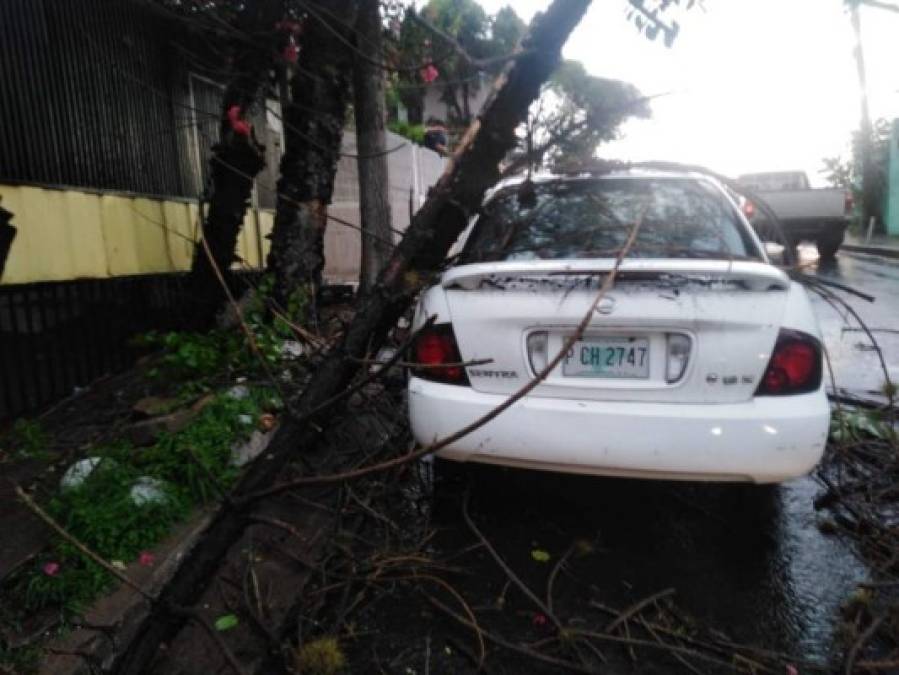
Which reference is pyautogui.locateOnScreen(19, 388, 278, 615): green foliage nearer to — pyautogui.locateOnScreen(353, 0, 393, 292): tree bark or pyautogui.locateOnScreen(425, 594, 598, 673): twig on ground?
pyautogui.locateOnScreen(425, 594, 598, 673): twig on ground

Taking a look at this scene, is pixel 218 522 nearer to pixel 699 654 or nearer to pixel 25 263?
pixel 699 654

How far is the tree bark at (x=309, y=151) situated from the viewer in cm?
445

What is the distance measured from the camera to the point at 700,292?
7.85 ft

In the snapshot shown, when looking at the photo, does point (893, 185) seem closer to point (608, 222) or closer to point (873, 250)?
point (873, 250)

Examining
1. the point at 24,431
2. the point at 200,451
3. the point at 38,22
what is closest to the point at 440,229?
the point at 200,451

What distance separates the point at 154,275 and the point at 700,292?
14.4ft

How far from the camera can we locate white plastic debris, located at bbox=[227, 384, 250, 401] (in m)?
3.63

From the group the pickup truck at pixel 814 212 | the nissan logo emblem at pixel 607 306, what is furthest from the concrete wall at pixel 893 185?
the nissan logo emblem at pixel 607 306

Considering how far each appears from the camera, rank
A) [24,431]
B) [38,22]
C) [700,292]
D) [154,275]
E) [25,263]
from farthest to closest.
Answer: [154,275] < [38,22] < [25,263] < [24,431] < [700,292]

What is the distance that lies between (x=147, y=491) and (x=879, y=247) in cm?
1918

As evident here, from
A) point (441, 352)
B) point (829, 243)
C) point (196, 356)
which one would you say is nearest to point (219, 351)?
point (196, 356)

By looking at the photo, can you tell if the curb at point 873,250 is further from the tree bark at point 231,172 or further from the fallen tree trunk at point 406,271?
the fallen tree trunk at point 406,271

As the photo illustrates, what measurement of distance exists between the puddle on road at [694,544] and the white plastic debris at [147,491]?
120 cm

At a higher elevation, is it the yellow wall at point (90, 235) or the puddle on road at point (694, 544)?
the yellow wall at point (90, 235)
